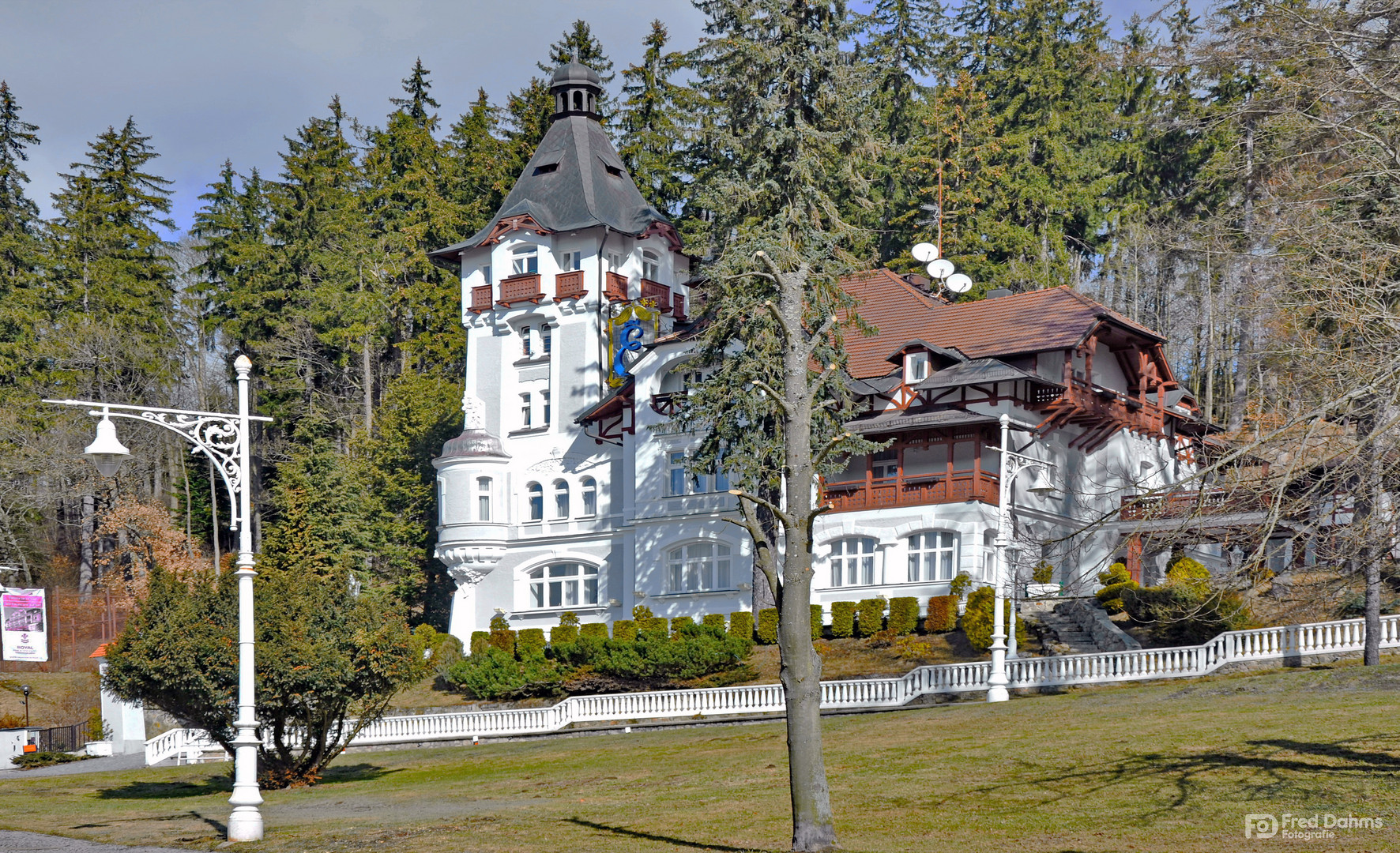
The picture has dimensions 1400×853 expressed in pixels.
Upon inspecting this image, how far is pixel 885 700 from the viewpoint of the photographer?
112ft

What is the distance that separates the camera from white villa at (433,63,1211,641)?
151 feet

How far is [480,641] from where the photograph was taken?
4909cm

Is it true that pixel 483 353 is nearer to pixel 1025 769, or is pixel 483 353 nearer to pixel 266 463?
pixel 266 463

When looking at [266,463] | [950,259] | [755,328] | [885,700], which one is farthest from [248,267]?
[885,700]

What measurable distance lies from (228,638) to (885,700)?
1478 cm

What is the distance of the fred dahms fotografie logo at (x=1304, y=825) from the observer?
612 inches

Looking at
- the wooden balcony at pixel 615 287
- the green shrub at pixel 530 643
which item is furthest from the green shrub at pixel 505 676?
the wooden balcony at pixel 615 287

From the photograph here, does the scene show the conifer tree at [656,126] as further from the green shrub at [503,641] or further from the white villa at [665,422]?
the green shrub at [503,641]

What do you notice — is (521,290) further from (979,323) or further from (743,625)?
(743,625)

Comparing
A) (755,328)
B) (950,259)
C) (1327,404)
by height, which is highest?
(950,259)

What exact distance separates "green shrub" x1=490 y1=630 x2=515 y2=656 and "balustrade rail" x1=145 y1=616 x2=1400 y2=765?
309 inches

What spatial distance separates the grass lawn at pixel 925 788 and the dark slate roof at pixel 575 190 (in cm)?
2784

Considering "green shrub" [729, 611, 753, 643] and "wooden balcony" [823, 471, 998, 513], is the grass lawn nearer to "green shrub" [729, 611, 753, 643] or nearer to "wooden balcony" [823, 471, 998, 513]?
"green shrub" [729, 611, 753, 643]

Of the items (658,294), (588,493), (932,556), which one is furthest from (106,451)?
(658,294)
